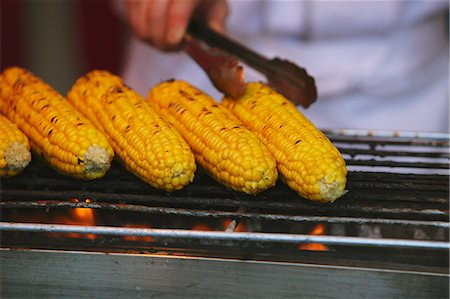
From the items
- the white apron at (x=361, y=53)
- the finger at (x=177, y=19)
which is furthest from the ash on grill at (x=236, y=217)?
the white apron at (x=361, y=53)

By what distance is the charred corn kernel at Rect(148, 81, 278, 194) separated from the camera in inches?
55.5

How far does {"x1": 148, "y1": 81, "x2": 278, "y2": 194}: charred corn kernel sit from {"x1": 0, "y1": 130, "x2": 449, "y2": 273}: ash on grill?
0.05 m

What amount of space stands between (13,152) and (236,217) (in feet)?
1.82

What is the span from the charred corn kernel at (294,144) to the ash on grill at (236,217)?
0.17 feet

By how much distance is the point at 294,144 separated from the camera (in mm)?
1472

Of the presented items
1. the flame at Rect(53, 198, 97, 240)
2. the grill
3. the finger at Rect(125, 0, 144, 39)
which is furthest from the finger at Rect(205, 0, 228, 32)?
the flame at Rect(53, 198, 97, 240)

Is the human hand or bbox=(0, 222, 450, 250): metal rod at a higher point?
the human hand

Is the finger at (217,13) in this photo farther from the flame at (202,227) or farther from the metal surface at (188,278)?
the metal surface at (188,278)

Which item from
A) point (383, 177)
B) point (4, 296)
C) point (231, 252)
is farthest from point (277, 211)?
point (4, 296)

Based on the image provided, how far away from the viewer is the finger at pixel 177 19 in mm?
2116

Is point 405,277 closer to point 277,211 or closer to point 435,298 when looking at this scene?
point 435,298

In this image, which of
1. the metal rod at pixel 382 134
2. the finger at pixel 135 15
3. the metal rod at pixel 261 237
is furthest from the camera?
the finger at pixel 135 15

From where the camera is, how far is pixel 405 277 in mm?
1291

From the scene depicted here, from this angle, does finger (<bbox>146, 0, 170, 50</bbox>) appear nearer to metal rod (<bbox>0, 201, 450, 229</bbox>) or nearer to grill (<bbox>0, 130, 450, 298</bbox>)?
grill (<bbox>0, 130, 450, 298</bbox>)
